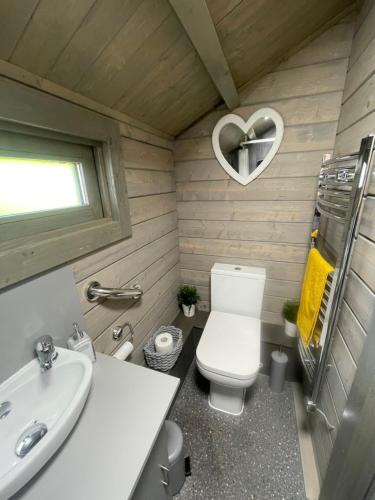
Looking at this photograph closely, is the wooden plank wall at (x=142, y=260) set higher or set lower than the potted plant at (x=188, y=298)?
higher

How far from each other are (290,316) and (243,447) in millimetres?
914

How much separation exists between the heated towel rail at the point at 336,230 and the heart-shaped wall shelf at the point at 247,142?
426 mm

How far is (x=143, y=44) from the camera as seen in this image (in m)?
0.81

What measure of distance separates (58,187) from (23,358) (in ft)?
2.25

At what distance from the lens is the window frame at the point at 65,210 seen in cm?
67

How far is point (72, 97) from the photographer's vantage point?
0.84 metres

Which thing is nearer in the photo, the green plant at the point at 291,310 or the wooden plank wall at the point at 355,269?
the wooden plank wall at the point at 355,269

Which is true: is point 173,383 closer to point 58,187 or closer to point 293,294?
point 58,187

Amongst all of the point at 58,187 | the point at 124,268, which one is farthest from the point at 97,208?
the point at 124,268

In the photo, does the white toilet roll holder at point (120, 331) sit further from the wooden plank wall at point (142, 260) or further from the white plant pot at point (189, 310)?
the white plant pot at point (189, 310)

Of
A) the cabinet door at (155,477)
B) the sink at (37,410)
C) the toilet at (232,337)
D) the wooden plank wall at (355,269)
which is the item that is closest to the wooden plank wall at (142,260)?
the sink at (37,410)

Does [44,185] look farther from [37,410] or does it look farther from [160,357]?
[160,357]

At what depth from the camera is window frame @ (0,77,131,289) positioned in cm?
67

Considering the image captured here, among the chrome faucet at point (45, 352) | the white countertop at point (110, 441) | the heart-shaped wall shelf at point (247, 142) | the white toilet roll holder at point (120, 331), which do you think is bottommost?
the white toilet roll holder at point (120, 331)
